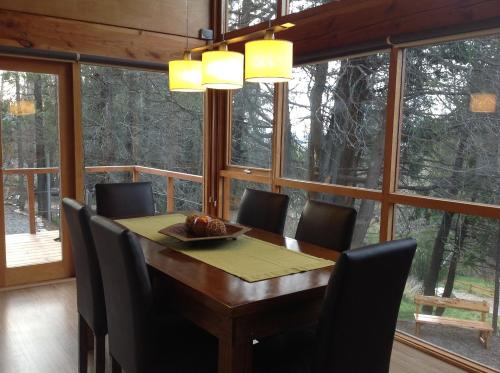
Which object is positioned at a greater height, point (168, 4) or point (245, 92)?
point (168, 4)

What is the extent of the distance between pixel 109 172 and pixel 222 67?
2.92 metres

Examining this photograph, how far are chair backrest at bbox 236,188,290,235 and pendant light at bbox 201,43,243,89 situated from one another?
113cm

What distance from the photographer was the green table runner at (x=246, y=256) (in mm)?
1987

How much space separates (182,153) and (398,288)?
370cm

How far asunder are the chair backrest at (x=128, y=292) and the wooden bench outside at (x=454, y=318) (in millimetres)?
1969

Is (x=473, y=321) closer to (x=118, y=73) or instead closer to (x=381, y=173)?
(x=381, y=173)

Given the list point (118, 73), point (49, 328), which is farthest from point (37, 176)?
point (49, 328)

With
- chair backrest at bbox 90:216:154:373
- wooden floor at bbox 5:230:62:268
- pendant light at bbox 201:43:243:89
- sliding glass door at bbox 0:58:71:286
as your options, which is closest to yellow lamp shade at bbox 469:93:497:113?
pendant light at bbox 201:43:243:89

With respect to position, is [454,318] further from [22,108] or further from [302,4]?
[22,108]

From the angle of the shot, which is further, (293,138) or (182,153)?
(182,153)

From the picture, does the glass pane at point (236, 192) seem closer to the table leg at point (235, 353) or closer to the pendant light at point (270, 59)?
the pendant light at point (270, 59)

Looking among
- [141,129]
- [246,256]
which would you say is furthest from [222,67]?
[141,129]

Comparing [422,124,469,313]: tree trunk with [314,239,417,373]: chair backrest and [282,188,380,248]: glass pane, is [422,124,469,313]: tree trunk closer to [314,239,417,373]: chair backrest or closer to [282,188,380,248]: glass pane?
[282,188,380,248]: glass pane

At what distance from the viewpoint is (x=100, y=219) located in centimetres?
195
